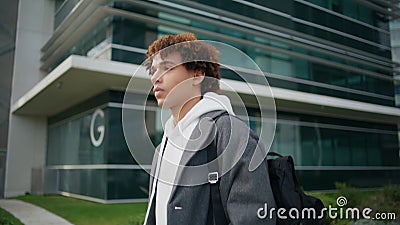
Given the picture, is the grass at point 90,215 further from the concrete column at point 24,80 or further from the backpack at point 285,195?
the backpack at point 285,195

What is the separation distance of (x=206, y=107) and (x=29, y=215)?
318 cm

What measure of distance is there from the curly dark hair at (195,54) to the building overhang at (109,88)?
5cm

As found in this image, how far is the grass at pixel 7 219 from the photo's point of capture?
9.56ft

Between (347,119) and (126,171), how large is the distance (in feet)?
12.7

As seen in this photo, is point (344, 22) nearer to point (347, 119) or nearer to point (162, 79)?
point (347, 119)

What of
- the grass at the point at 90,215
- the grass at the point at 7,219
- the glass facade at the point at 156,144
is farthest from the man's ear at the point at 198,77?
the grass at the point at 7,219

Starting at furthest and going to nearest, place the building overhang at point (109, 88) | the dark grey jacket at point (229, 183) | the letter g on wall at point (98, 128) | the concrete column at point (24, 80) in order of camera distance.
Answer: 1. the letter g on wall at point (98, 128)
2. the concrete column at point (24, 80)
3. the building overhang at point (109, 88)
4. the dark grey jacket at point (229, 183)

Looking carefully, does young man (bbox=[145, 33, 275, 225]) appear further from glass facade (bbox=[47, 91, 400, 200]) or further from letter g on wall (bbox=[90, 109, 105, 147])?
letter g on wall (bbox=[90, 109, 105, 147])

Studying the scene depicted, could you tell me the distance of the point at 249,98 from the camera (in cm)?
108

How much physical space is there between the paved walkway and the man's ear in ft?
7.51

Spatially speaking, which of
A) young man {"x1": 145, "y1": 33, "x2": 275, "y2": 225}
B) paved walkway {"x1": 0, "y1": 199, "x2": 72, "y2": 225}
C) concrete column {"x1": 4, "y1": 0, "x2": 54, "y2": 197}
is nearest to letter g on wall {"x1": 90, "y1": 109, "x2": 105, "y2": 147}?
concrete column {"x1": 4, "y1": 0, "x2": 54, "y2": 197}

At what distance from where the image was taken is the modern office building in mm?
2102

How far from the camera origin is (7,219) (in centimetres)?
300

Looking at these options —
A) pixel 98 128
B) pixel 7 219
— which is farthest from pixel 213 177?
pixel 98 128
